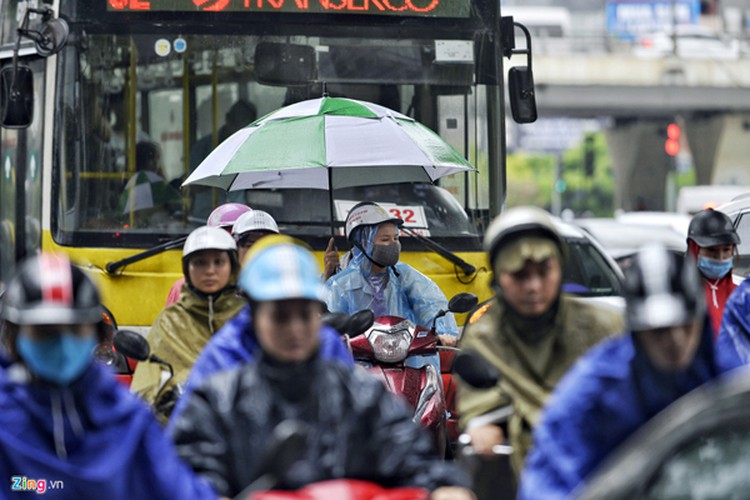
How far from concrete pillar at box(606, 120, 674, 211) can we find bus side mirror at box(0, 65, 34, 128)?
163 ft

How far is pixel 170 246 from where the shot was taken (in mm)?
10164

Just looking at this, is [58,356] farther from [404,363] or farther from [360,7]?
[360,7]

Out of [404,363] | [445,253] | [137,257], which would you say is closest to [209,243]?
[404,363]

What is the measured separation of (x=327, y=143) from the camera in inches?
365

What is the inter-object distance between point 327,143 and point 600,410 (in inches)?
200

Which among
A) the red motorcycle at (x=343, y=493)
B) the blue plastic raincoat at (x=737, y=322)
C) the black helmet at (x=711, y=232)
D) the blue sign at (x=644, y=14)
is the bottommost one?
the red motorcycle at (x=343, y=493)

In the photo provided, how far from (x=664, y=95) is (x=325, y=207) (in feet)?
126

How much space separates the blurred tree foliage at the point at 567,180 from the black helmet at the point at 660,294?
290ft

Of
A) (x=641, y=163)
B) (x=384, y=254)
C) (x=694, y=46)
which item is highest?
(x=694, y=46)

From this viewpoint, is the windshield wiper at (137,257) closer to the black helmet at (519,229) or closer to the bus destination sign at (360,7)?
the bus destination sign at (360,7)

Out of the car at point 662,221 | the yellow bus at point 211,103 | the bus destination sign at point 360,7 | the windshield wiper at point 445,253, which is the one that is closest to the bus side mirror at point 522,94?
the yellow bus at point 211,103

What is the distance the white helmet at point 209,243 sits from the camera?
6926 millimetres

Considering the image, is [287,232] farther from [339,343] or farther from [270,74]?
[339,343]

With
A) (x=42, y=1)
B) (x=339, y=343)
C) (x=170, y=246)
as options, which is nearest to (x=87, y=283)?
(x=339, y=343)
